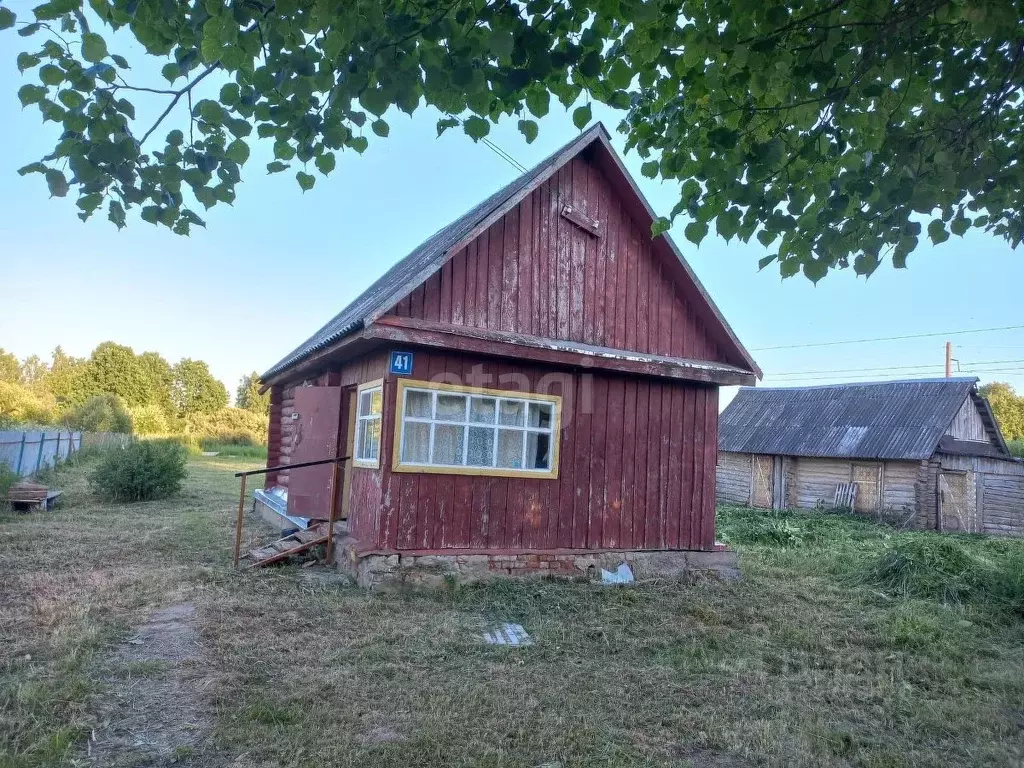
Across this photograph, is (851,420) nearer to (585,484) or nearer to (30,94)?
(585,484)

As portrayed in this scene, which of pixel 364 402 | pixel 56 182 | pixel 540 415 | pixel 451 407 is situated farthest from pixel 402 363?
pixel 56 182

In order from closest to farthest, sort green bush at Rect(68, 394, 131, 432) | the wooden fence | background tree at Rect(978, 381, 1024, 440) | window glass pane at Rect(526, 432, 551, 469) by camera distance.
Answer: window glass pane at Rect(526, 432, 551, 469) → the wooden fence → green bush at Rect(68, 394, 131, 432) → background tree at Rect(978, 381, 1024, 440)

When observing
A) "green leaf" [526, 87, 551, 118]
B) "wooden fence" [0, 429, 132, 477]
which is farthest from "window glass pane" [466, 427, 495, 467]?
"wooden fence" [0, 429, 132, 477]

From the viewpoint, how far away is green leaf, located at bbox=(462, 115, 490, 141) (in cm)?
440

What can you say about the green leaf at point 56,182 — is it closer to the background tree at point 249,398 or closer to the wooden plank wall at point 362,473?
the wooden plank wall at point 362,473

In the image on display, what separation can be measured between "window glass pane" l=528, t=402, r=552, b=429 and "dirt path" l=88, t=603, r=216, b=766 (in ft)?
15.5

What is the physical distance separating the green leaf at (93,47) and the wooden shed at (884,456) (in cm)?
2126

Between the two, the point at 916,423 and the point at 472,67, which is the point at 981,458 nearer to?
the point at 916,423

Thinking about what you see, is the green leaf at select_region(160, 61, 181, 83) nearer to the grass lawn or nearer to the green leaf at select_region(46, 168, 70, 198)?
the green leaf at select_region(46, 168, 70, 198)

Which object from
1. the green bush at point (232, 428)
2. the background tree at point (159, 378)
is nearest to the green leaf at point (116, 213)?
the green bush at point (232, 428)

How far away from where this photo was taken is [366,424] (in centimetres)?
905

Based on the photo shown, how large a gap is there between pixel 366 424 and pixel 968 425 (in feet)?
68.9

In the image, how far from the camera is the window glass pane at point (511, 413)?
8792mm

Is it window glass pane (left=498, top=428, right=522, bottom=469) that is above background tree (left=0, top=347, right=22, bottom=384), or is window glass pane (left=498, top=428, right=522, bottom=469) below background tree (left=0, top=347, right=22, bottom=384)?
below
